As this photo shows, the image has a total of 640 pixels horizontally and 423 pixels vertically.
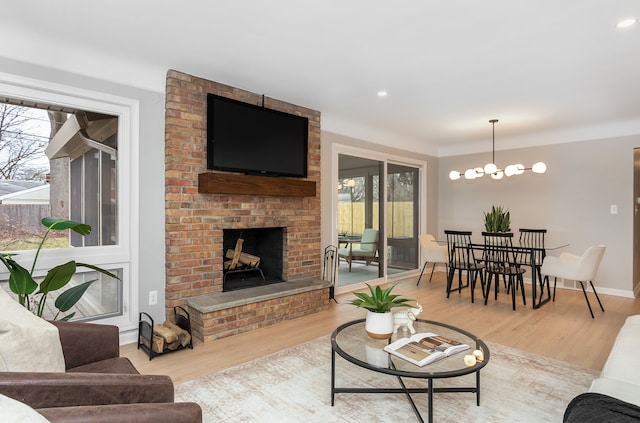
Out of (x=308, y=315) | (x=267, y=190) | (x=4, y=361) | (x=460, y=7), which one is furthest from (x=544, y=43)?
(x=4, y=361)

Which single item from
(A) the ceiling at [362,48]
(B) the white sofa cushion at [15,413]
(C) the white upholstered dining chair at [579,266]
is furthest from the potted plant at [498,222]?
(B) the white sofa cushion at [15,413]

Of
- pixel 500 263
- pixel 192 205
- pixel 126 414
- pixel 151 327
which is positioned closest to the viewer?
pixel 126 414

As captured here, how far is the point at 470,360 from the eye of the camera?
1827 mm

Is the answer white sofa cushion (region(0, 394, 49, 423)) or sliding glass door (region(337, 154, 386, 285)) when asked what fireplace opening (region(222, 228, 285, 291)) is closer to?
sliding glass door (region(337, 154, 386, 285))

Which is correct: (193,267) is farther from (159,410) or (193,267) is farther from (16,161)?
(159,410)

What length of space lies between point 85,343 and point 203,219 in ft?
5.58

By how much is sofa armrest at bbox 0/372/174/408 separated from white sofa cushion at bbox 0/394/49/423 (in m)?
0.43

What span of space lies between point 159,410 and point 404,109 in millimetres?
4030

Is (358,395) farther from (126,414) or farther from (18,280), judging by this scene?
(18,280)

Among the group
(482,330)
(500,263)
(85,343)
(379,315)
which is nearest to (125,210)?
(85,343)

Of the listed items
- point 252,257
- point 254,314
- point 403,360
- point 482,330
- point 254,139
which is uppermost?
point 254,139

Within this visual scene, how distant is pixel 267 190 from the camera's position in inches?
144

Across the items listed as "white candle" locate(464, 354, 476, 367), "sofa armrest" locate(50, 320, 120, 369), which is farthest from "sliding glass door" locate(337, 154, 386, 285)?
"sofa armrest" locate(50, 320, 120, 369)

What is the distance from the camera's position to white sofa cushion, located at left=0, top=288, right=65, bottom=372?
1.20 metres
